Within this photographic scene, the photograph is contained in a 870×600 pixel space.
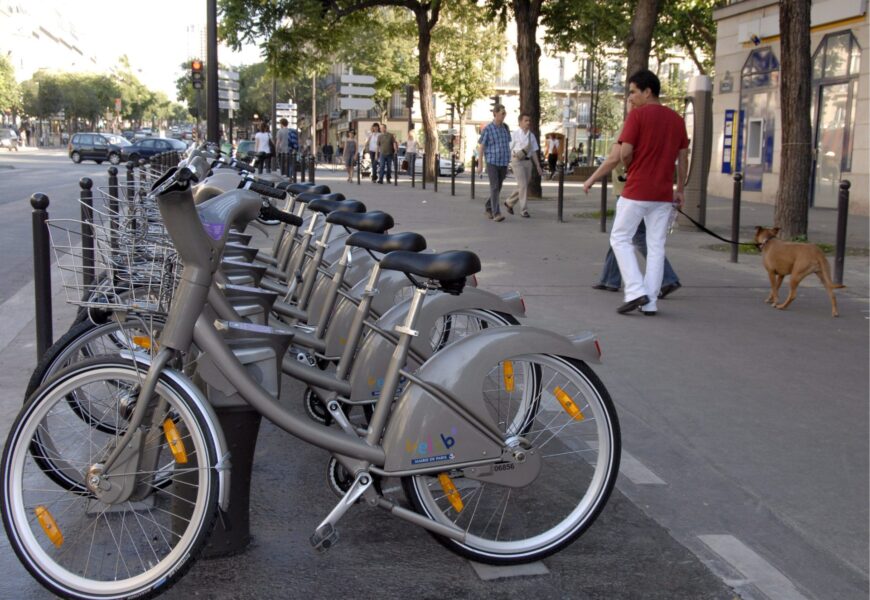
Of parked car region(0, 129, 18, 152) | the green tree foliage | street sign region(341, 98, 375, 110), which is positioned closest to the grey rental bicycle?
street sign region(341, 98, 375, 110)

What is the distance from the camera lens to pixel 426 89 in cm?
3086

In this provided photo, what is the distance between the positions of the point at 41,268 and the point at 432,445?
2897 millimetres

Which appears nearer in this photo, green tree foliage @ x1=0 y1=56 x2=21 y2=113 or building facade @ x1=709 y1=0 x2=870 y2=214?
building facade @ x1=709 y1=0 x2=870 y2=214

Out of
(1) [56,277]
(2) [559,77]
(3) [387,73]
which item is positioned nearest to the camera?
(1) [56,277]

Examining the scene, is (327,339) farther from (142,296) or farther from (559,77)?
(559,77)

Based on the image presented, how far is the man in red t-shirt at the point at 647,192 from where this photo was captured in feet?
Answer: 26.0

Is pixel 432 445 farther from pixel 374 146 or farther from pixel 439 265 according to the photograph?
pixel 374 146

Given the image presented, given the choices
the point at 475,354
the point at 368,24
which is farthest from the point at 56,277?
the point at 368,24

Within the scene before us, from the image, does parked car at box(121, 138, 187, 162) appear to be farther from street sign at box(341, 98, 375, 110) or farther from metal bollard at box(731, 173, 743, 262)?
metal bollard at box(731, 173, 743, 262)

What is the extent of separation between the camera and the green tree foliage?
82.1 m

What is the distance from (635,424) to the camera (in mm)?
5160

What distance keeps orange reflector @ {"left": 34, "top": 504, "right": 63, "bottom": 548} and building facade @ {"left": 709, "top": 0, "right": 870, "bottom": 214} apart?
733 inches

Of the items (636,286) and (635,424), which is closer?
(635,424)

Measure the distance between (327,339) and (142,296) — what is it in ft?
3.74
